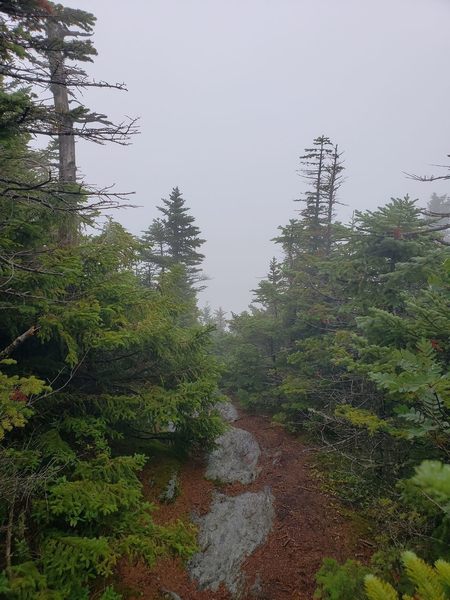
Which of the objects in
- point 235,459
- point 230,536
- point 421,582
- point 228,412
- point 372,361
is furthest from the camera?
point 228,412

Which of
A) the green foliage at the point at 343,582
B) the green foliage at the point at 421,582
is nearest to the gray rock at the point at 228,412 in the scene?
the green foliage at the point at 343,582

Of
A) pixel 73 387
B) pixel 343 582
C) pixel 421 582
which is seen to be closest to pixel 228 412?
pixel 73 387

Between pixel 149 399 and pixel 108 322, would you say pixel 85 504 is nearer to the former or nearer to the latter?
pixel 149 399

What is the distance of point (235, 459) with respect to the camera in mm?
10930

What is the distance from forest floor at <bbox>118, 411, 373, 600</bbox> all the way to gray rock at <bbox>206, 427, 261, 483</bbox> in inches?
11.3

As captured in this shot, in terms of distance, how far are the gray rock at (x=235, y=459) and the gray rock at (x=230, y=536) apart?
78 cm

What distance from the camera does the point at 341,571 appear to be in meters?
5.35

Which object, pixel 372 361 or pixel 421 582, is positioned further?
pixel 372 361

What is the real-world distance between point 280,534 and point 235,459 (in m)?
3.24

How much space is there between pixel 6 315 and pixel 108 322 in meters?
2.50

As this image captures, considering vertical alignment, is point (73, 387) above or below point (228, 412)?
above

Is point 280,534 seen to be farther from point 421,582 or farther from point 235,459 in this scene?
point 421,582

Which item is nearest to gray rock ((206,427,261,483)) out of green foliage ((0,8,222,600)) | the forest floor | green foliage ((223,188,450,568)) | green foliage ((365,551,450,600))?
the forest floor

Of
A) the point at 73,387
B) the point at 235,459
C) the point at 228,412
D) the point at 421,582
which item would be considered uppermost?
the point at 421,582
